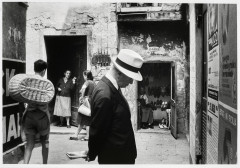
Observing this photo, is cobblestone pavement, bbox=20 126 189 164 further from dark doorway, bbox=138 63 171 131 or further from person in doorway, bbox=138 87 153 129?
dark doorway, bbox=138 63 171 131

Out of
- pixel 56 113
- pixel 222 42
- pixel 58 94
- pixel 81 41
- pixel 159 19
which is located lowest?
pixel 56 113

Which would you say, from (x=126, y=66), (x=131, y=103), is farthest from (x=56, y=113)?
(x=126, y=66)

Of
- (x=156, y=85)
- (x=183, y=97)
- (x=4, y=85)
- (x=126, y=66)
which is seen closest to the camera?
(x=126, y=66)

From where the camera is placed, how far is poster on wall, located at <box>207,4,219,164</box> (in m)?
2.49

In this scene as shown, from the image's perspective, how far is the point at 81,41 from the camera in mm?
6488

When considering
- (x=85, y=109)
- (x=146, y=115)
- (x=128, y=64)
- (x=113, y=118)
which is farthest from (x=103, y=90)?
(x=146, y=115)

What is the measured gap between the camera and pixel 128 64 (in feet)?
7.85

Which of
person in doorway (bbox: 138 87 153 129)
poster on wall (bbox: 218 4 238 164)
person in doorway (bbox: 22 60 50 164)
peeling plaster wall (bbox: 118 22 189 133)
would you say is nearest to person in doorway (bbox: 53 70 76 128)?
peeling plaster wall (bbox: 118 22 189 133)

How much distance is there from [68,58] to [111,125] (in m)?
4.89

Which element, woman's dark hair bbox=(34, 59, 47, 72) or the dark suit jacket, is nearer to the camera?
the dark suit jacket

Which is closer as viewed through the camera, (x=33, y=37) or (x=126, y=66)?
(x=126, y=66)

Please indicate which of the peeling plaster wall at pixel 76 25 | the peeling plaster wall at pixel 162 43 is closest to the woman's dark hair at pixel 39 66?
the peeling plaster wall at pixel 76 25

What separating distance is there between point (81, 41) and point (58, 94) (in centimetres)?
128

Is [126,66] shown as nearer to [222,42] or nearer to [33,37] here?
[222,42]
